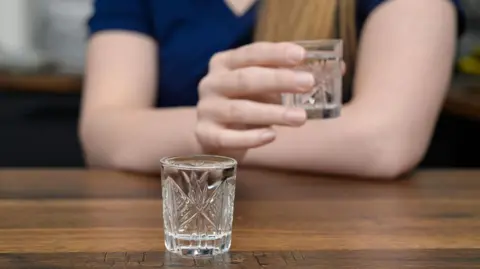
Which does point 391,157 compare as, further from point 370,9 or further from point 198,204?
point 198,204

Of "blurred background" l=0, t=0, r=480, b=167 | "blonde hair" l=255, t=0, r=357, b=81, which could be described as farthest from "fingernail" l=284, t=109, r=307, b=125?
"blurred background" l=0, t=0, r=480, b=167

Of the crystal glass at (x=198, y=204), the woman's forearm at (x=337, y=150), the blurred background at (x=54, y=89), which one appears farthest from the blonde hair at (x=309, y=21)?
the blurred background at (x=54, y=89)

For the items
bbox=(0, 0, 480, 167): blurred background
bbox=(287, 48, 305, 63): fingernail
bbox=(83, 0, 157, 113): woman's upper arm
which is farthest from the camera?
bbox=(0, 0, 480, 167): blurred background

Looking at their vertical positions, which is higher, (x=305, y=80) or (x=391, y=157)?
(x=305, y=80)

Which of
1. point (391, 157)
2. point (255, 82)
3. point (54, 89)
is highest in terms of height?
point (255, 82)

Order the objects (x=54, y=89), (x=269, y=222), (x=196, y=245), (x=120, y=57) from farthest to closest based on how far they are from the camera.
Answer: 1. (x=54, y=89)
2. (x=120, y=57)
3. (x=269, y=222)
4. (x=196, y=245)

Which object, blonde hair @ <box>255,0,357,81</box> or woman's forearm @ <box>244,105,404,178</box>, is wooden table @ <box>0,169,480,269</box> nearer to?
woman's forearm @ <box>244,105,404,178</box>

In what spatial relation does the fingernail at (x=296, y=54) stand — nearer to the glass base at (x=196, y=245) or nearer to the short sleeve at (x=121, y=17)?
the glass base at (x=196, y=245)

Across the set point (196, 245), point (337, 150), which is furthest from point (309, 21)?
point (196, 245)
